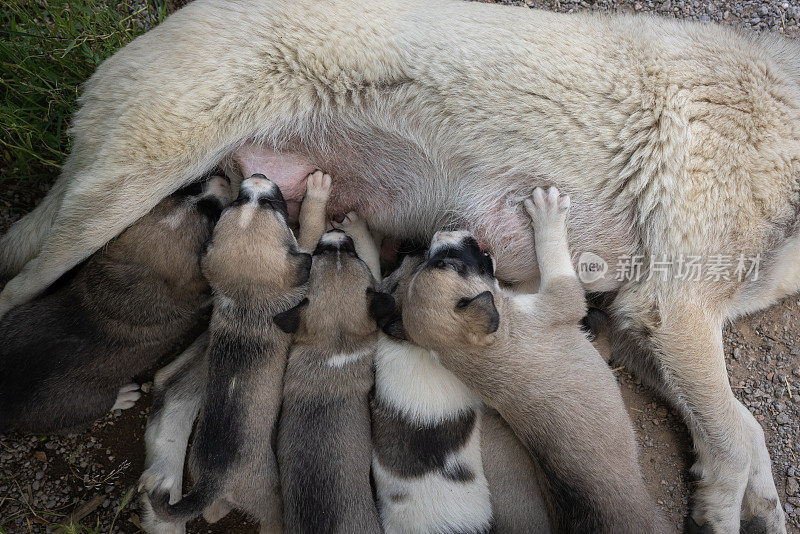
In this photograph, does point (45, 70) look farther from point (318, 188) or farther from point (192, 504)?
point (192, 504)

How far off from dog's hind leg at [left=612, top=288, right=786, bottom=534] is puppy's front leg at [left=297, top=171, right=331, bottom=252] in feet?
6.08

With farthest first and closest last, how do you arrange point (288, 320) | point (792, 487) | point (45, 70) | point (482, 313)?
point (45, 70) < point (792, 487) < point (288, 320) < point (482, 313)

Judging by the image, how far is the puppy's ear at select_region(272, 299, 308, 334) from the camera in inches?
129

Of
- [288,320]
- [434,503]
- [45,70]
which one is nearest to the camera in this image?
[434,503]

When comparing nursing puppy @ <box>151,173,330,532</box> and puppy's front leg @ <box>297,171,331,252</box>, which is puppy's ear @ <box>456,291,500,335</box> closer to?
nursing puppy @ <box>151,173,330,532</box>

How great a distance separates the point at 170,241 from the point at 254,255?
0.59m

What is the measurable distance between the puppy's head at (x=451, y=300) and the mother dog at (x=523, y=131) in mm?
353

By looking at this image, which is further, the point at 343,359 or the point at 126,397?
the point at 126,397

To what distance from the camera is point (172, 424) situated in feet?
12.3

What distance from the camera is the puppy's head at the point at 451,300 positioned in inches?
121

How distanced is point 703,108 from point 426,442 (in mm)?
2338

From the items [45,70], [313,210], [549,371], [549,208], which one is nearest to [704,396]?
[549,371]

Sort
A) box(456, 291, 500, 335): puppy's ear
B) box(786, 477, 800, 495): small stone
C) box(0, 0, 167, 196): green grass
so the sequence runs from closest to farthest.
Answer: box(456, 291, 500, 335): puppy's ear
box(786, 477, 800, 495): small stone
box(0, 0, 167, 196): green grass

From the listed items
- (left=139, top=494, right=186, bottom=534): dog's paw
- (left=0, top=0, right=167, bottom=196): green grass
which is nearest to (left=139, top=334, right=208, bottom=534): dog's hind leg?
(left=139, top=494, right=186, bottom=534): dog's paw
